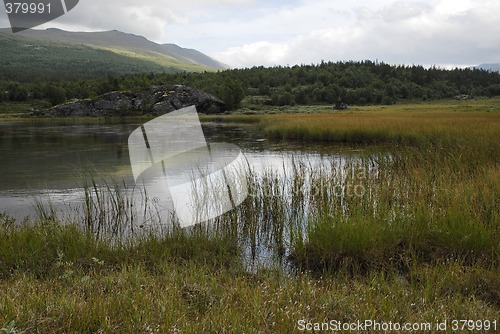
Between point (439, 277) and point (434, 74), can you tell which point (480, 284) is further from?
point (434, 74)

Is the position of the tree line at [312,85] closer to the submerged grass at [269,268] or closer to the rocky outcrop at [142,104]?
the rocky outcrop at [142,104]

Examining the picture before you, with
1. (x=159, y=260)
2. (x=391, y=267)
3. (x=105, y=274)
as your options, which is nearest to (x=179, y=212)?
(x=159, y=260)

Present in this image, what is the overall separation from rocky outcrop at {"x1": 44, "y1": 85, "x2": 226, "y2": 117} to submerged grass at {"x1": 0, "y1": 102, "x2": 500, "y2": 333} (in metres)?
83.4

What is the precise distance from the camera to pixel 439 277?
16.4ft

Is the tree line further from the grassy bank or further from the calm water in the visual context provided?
the grassy bank

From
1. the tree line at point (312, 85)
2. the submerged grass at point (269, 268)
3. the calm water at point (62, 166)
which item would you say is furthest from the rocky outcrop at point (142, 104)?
the submerged grass at point (269, 268)

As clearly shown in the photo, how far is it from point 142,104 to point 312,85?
54.8 metres

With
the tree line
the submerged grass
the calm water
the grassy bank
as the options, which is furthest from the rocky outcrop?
the grassy bank

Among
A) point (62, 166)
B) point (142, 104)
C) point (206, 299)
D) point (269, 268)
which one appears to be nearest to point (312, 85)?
point (142, 104)

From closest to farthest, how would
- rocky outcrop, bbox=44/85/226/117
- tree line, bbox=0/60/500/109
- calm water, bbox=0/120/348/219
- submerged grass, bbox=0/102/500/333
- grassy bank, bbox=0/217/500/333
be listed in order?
grassy bank, bbox=0/217/500/333, submerged grass, bbox=0/102/500/333, calm water, bbox=0/120/348/219, rocky outcrop, bbox=44/85/226/117, tree line, bbox=0/60/500/109

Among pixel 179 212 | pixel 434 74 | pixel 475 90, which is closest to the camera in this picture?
pixel 179 212

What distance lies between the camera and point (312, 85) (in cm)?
12369

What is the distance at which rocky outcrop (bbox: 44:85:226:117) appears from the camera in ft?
295

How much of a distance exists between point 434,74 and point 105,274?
16248 cm
